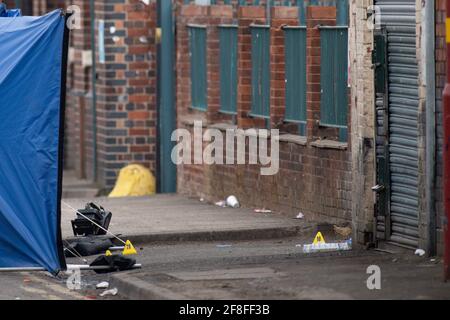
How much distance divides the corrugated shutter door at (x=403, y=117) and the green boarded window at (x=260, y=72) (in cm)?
339

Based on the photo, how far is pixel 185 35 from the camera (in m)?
18.5

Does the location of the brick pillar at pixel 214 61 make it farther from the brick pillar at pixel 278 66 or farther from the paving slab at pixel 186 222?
the brick pillar at pixel 278 66

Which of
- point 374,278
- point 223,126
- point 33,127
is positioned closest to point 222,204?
point 223,126

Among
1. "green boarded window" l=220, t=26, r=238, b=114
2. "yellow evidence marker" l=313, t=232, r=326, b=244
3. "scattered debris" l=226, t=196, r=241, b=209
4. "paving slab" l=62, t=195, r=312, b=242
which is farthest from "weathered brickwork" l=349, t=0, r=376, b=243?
"green boarded window" l=220, t=26, r=238, b=114

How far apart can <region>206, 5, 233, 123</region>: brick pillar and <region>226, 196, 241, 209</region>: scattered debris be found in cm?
112

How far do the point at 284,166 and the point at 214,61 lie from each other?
2311 mm

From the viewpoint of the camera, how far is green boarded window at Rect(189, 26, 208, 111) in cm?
1791

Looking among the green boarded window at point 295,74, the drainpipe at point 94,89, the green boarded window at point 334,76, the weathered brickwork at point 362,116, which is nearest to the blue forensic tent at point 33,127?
the weathered brickwork at point 362,116

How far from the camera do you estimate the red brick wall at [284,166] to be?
14.5 m

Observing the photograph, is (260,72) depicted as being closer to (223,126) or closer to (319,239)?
(223,126)

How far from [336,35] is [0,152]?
4.12 meters

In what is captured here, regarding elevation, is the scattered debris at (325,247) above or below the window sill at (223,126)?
below

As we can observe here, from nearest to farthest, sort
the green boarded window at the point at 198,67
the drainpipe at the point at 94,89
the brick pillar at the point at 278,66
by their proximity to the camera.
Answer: the brick pillar at the point at 278,66
the green boarded window at the point at 198,67
the drainpipe at the point at 94,89
